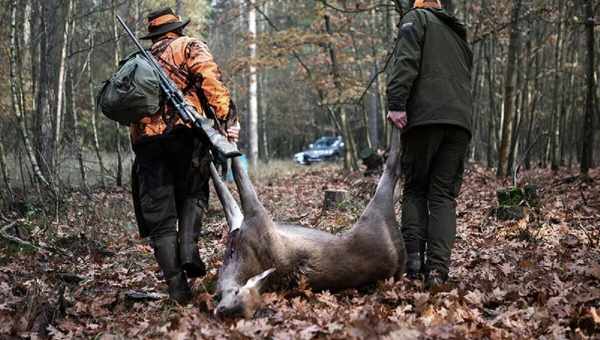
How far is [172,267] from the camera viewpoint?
15.2 ft

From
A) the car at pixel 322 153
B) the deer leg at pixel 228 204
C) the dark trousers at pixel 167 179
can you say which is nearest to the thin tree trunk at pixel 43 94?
the dark trousers at pixel 167 179

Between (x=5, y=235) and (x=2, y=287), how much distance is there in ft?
6.15

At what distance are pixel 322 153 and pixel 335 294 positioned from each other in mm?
29544

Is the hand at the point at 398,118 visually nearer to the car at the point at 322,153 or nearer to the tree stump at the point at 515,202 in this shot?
the tree stump at the point at 515,202

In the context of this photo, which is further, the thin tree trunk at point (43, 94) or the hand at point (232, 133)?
the thin tree trunk at point (43, 94)

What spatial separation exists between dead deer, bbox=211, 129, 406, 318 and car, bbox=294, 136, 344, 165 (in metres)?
28.3

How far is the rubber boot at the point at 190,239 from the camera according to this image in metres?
4.71

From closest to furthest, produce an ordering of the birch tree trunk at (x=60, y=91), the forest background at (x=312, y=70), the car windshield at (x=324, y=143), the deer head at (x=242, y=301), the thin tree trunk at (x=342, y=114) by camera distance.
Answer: the deer head at (x=242, y=301), the forest background at (x=312, y=70), the birch tree trunk at (x=60, y=91), the thin tree trunk at (x=342, y=114), the car windshield at (x=324, y=143)

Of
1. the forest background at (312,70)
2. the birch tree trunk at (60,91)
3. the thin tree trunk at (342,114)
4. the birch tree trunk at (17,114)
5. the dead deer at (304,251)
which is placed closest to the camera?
the dead deer at (304,251)

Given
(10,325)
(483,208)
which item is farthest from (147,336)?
(483,208)

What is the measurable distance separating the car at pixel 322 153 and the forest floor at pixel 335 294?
2432 cm

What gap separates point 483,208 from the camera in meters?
9.17

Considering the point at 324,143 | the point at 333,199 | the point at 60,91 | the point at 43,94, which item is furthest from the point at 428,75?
the point at 324,143

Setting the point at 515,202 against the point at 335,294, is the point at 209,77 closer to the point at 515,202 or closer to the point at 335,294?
the point at 335,294
